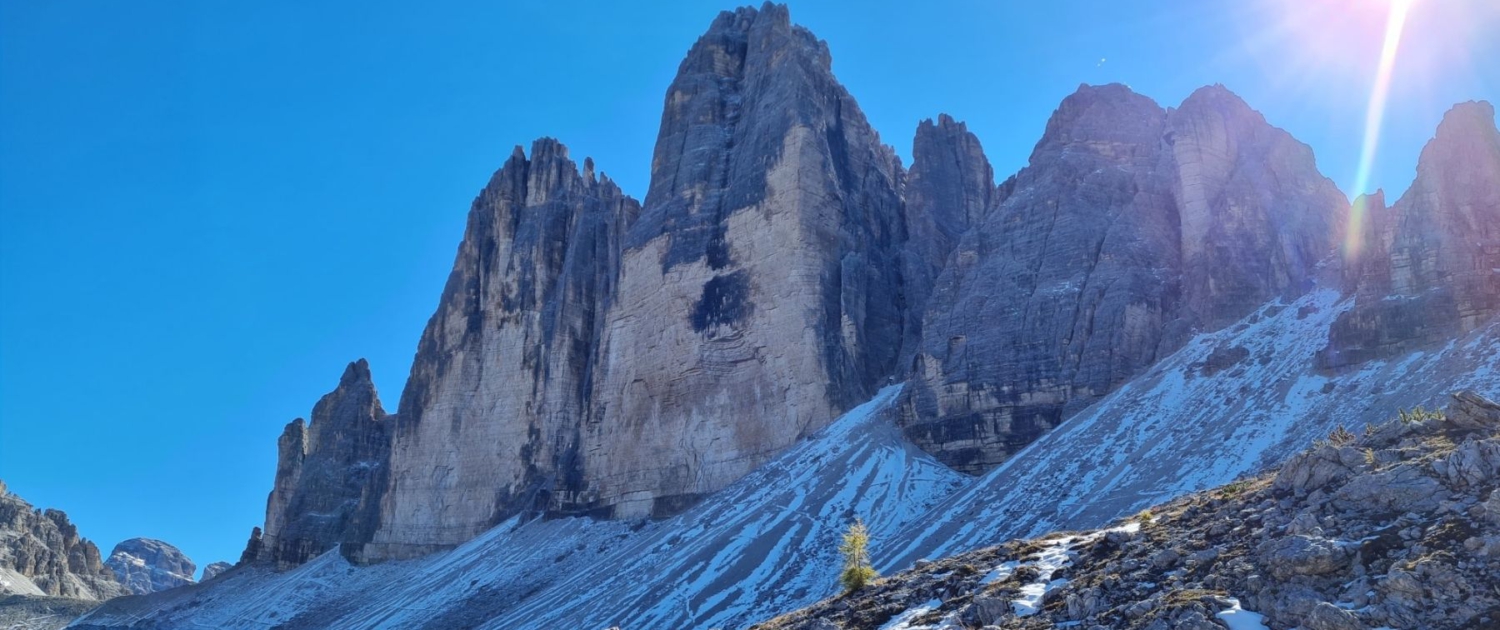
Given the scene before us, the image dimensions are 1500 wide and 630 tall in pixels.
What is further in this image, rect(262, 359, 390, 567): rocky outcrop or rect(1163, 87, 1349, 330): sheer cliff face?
rect(262, 359, 390, 567): rocky outcrop

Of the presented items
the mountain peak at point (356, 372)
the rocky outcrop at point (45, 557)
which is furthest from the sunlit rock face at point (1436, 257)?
the rocky outcrop at point (45, 557)

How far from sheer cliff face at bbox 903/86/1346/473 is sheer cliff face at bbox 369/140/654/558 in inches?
1292

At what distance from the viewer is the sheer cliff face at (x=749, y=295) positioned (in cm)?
8419

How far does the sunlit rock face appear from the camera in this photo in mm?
55125

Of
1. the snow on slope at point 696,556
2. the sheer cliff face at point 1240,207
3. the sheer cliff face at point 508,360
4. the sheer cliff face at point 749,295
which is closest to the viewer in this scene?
the snow on slope at point 696,556

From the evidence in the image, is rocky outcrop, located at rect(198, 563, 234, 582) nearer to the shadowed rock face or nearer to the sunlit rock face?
the shadowed rock face

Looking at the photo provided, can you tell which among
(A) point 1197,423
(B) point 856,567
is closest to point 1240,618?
A: (B) point 856,567

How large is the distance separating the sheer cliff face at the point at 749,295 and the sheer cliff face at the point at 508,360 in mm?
6488

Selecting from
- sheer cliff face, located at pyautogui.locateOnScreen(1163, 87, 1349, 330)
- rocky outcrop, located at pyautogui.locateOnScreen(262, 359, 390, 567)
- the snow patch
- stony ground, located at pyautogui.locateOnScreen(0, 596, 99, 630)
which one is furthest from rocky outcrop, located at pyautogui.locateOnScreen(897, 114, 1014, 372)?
stony ground, located at pyautogui.locateOnScreen(0, 596, 99, 630)

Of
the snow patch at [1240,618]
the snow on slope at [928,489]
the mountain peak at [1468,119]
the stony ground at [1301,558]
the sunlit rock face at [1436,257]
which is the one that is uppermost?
the mountain peak at [1468,119]

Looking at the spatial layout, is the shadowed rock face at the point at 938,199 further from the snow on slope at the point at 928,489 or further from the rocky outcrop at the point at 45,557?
the rocky outcrop at the point at 45,557

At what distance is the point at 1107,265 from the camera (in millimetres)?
73188

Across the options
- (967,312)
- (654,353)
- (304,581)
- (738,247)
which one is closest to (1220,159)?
(967,312)

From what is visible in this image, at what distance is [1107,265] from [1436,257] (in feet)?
62.5
